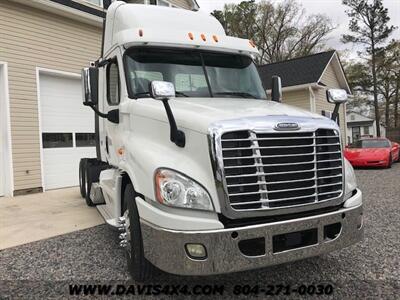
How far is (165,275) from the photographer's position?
4172 millimetres

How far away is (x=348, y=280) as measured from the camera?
4.06 meters

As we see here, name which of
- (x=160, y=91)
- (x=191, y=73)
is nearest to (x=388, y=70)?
(x=191, y=73)

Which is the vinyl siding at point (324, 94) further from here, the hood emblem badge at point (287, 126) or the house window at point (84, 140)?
the hood emblem badge at point (287, 126)

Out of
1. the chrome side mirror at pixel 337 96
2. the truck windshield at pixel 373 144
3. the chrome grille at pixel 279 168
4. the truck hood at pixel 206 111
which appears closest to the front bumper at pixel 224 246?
the chrome grille at pixel 279 168

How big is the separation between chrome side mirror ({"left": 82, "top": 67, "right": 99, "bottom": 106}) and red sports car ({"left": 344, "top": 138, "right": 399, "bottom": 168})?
1360 cm

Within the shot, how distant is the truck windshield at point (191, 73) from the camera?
15.0 ft

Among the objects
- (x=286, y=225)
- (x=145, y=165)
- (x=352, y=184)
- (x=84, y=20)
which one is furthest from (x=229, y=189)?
(x=84, y=20)

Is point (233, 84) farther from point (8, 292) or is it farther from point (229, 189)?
point (8, 292)

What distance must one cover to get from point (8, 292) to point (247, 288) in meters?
2.37

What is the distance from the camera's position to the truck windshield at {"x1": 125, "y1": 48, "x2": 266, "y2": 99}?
15.0 ft

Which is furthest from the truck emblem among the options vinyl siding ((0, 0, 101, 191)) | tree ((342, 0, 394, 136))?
tree ((342, 0, 394, 136))

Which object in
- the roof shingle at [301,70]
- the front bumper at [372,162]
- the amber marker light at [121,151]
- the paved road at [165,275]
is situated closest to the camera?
the paved road at [165,275]

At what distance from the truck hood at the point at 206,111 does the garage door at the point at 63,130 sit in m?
7.46

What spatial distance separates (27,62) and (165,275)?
26.9 feet
